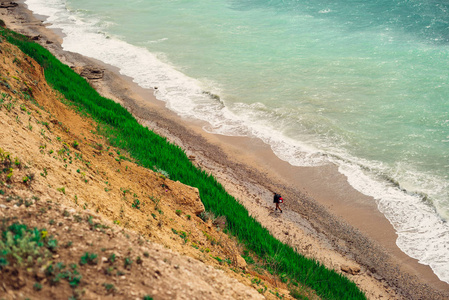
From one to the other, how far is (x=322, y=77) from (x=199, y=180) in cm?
1978

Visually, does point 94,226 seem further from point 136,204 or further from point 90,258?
point 136,204

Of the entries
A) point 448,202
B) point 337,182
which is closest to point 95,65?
point 337,182

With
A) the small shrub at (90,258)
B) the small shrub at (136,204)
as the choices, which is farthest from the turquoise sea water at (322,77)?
the small shrub at (90,258)

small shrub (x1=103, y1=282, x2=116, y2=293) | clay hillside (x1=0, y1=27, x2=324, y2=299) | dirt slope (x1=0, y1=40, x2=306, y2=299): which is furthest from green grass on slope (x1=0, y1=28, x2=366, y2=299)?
small shrub (x1=103, y1=282, x2=116, y2=293)

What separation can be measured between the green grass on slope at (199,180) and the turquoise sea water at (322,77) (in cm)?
505

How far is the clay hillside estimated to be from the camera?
5.03 meters

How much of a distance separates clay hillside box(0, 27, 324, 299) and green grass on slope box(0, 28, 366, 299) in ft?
1.88

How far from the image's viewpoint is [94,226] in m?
6.21

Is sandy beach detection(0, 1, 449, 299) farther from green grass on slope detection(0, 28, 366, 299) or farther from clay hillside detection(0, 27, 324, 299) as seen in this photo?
clay hillside detection(0, 27, 324, 299)

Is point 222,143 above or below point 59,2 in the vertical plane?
below

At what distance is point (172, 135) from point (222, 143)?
318 cm

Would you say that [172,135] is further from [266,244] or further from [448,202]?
[448,202]

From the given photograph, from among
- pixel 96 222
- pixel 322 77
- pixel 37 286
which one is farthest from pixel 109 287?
pixel 322 77

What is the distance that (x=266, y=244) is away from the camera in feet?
36.4
